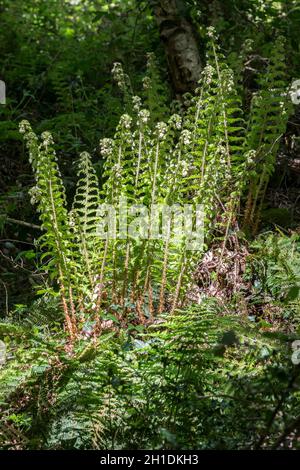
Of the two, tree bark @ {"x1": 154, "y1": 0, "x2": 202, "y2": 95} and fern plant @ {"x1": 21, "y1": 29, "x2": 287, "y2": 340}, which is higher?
tree bark @ {"x1": 154, "y1": 0, "x2": 202, "y2": 95}

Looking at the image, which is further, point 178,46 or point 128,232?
point 178,46

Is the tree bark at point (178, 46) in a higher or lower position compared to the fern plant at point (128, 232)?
higher

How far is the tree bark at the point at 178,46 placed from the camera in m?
5.94

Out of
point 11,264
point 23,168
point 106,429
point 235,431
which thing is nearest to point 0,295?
point 11,264

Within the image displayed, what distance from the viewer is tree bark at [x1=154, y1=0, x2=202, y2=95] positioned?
594cm

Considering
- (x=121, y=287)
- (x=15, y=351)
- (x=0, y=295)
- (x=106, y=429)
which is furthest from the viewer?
(x=0, y=295)

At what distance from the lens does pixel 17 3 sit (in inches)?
365

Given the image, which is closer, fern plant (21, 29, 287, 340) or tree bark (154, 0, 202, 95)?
fern plant (21, 29, 287, 340)

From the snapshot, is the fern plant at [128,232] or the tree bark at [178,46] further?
the tree bark at [178,46]

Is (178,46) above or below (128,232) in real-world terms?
above

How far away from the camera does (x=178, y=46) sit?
19.7 ft

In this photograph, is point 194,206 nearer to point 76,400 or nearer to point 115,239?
point 115,239

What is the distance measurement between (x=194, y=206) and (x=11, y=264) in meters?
1.90

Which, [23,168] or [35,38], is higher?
[35,38]
